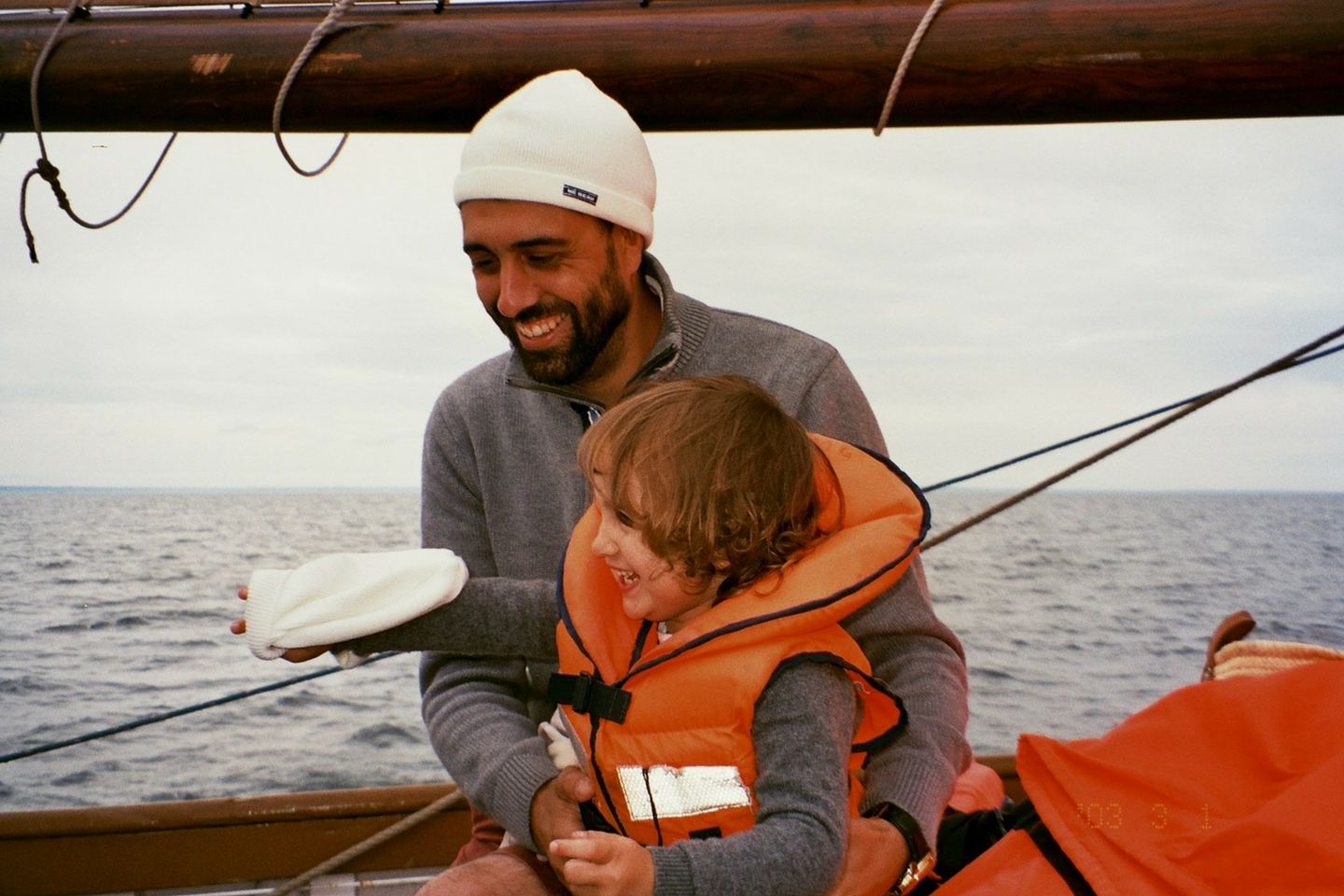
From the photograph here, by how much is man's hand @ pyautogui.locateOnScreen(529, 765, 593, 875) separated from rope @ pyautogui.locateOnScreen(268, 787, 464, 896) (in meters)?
0.94

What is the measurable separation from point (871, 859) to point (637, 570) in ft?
1.43

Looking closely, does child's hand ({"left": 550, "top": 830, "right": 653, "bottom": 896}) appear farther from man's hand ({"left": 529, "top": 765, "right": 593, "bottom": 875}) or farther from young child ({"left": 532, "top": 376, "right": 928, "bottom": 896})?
man's hand ({"left": 529, "top": 765, "right": 593, "bottom": 875})

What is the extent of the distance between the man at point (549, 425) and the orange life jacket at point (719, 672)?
10 centimetres

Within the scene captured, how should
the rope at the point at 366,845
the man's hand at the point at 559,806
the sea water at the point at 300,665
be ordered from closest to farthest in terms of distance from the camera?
the man's hand at the point at 559,806
the rope at the point at 366,845
the sea water at the point at 300,665

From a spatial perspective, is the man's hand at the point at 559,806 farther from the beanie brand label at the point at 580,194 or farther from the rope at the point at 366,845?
the rope at the point at 366,845

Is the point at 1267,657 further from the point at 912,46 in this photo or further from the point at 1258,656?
the point at 912,46

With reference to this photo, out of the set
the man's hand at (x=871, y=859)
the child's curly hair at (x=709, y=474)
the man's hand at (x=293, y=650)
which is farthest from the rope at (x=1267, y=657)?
the man's hand at (x=293, y=650)

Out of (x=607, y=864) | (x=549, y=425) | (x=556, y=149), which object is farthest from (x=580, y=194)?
(x=607, y=864)

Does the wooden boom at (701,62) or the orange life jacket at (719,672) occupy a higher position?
the wooden boom at (701,62)

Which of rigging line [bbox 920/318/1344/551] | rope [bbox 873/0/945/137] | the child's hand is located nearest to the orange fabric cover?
the child's hand

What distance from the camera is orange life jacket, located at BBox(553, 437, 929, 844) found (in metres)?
1.39

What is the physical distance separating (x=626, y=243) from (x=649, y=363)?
0.21m

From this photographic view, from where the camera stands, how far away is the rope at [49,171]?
74.4 inches

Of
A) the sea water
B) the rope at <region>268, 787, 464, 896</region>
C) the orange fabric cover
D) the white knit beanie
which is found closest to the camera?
the orange fabric cover
